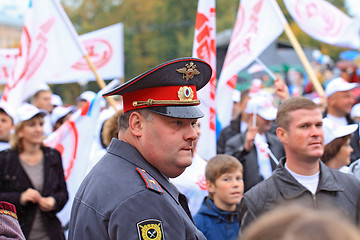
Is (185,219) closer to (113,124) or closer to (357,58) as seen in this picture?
(113,124)

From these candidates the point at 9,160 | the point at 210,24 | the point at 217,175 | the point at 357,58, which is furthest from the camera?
the point at 357,58

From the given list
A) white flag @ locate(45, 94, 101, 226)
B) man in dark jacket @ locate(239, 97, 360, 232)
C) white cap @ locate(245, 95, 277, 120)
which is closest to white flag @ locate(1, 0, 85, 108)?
white flag @ locate(45, 94, 101, 226)

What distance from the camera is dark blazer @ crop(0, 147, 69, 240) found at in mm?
4766

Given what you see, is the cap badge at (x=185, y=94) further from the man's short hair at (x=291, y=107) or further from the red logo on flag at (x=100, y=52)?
the red logo on flag at (x=100, y=52)

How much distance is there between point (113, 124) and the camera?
15.4ft

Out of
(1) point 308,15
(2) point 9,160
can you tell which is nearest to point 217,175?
(2) point 9,160

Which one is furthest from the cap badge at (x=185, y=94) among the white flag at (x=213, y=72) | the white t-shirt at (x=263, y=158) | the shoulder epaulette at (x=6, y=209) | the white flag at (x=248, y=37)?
the white flag at (x=248, y=37)

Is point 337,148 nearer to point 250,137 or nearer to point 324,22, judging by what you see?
point 250,137

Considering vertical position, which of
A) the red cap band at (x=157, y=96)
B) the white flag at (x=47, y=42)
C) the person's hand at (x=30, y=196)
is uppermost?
the white flag at (x=47, y=42)

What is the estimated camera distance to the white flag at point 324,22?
24.1 feet

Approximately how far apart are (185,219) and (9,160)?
3.08 meters

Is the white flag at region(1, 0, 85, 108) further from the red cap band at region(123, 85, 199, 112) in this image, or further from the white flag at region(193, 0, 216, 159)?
the red cap band at region(123, 85, 199, 112)

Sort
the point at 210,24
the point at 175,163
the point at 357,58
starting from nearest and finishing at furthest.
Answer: the point at 175,163, the point at 210,24, the point at 357,58

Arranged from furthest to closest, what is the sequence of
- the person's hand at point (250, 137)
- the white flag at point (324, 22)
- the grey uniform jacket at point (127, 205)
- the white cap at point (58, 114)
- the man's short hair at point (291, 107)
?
the white cap at point (58, 114)
the white flag at point (324, 22)
the person's hand at point (250, 137)
the man's short hair at point (291, 107)
the grey uniform jacket at point (127, 205)
